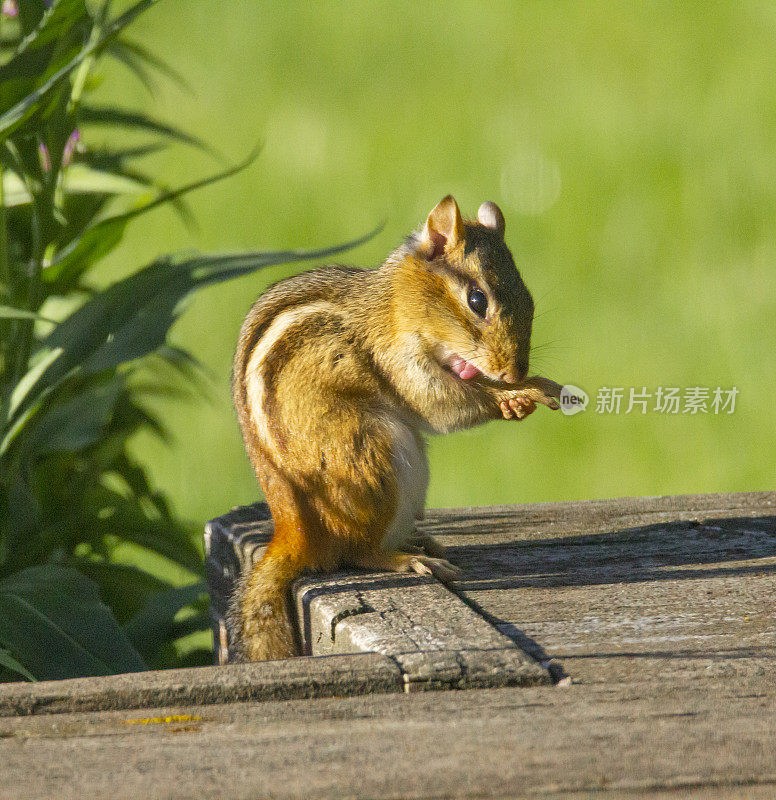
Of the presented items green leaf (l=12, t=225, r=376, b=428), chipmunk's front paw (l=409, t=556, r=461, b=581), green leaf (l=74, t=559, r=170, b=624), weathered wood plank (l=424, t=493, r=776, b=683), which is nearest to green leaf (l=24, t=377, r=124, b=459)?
green leaf (l=12, t=225, r=376, b=428)

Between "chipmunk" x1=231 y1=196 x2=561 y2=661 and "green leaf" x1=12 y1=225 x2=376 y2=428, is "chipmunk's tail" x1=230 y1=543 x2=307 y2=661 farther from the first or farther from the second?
"green leaf" x1=12 y1=225 x2=376 y2=428

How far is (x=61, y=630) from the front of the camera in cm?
271

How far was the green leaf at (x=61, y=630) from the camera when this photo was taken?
2662mm

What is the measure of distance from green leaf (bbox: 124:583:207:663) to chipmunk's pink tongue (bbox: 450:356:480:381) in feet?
3.91

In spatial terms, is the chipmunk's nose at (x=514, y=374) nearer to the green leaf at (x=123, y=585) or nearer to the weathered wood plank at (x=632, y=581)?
the weathered wood plank at (x=632, y=581)

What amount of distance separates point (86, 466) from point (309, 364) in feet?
5.30

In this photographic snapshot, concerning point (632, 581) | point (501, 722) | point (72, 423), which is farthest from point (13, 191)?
point (501, 722)

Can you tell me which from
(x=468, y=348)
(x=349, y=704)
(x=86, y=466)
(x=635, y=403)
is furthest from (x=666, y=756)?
(x=86, y=466)

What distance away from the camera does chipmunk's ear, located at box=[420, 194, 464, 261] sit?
2.61 m

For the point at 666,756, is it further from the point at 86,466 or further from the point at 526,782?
the point at 86,466

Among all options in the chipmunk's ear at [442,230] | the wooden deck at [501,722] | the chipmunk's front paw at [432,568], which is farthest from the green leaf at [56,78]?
the wooden deck at [501,722]

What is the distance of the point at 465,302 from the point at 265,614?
811 millimetres

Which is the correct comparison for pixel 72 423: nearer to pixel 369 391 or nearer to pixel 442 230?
pixel 369 391

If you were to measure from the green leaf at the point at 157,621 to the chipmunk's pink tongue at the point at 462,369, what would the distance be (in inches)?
46.9
